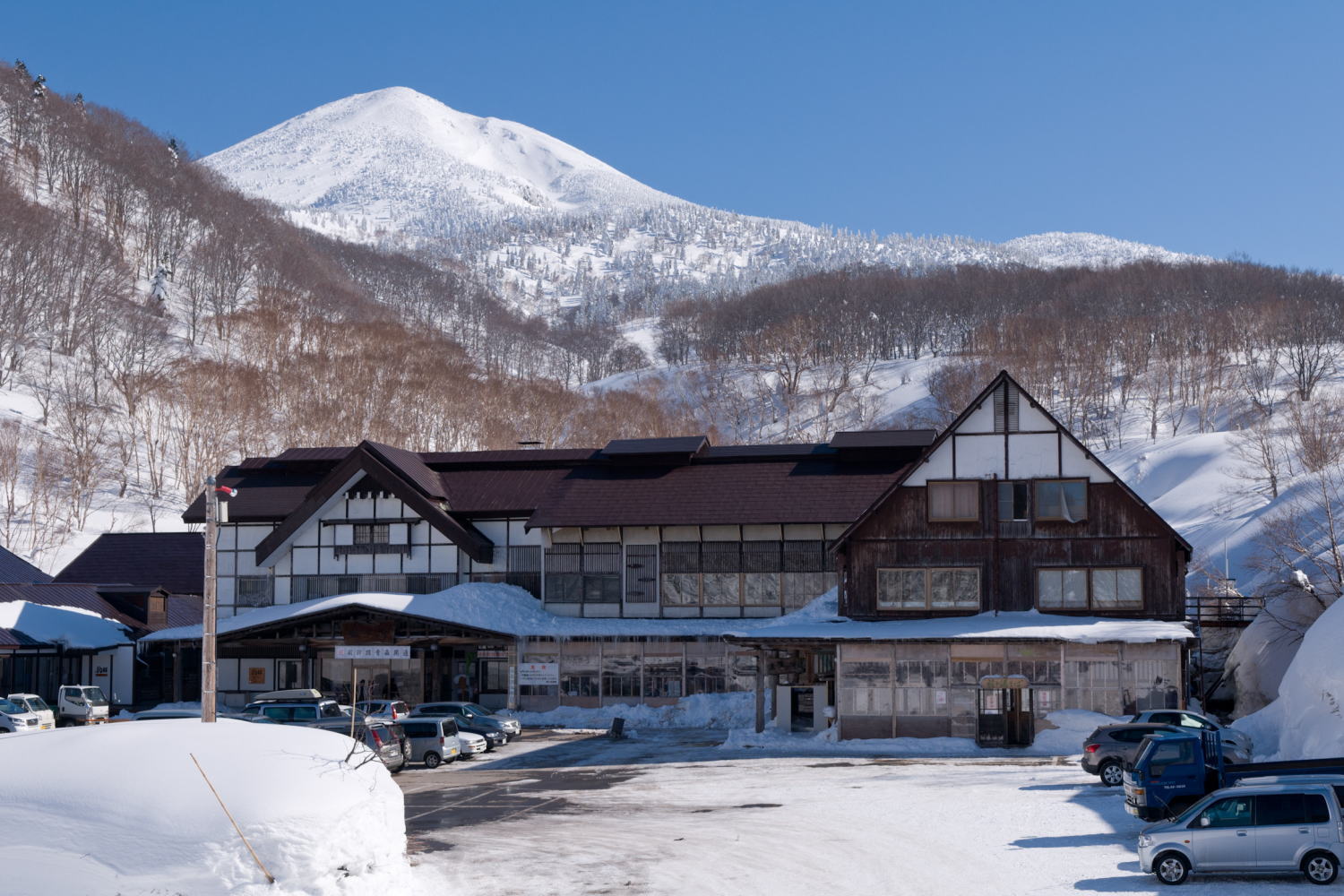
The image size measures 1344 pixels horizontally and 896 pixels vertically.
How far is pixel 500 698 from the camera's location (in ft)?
171

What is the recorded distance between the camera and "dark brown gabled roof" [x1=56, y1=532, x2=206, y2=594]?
2589 inches

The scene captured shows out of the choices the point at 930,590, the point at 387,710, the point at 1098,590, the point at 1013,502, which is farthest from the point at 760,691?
the point at 387,710

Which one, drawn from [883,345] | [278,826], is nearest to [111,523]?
[278,826]

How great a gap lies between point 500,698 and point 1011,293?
14529cm

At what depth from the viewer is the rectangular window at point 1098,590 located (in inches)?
1623

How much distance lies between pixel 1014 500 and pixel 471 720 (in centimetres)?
1838

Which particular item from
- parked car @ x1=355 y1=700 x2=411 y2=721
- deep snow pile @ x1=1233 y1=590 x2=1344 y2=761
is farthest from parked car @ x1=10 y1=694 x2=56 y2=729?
deep snow pile @ x1=1233 y1=590 x2=1344 y2=761

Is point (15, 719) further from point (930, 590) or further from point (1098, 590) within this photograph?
point (1098, 590)

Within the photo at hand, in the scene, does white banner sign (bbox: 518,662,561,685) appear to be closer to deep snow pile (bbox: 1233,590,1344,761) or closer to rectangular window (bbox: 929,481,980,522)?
rectangular window (bbox: 929,481,980,522)

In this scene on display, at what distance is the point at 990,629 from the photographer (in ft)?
127

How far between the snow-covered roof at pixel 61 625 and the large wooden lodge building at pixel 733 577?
3.49 metres

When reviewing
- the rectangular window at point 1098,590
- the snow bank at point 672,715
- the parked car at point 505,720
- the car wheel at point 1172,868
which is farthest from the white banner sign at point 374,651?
the car wheel at point 1172,868

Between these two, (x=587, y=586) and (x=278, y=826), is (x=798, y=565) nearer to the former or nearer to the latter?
(x=587, y=586)

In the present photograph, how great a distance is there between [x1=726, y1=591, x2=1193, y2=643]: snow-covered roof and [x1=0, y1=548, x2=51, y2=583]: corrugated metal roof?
1454 inches
